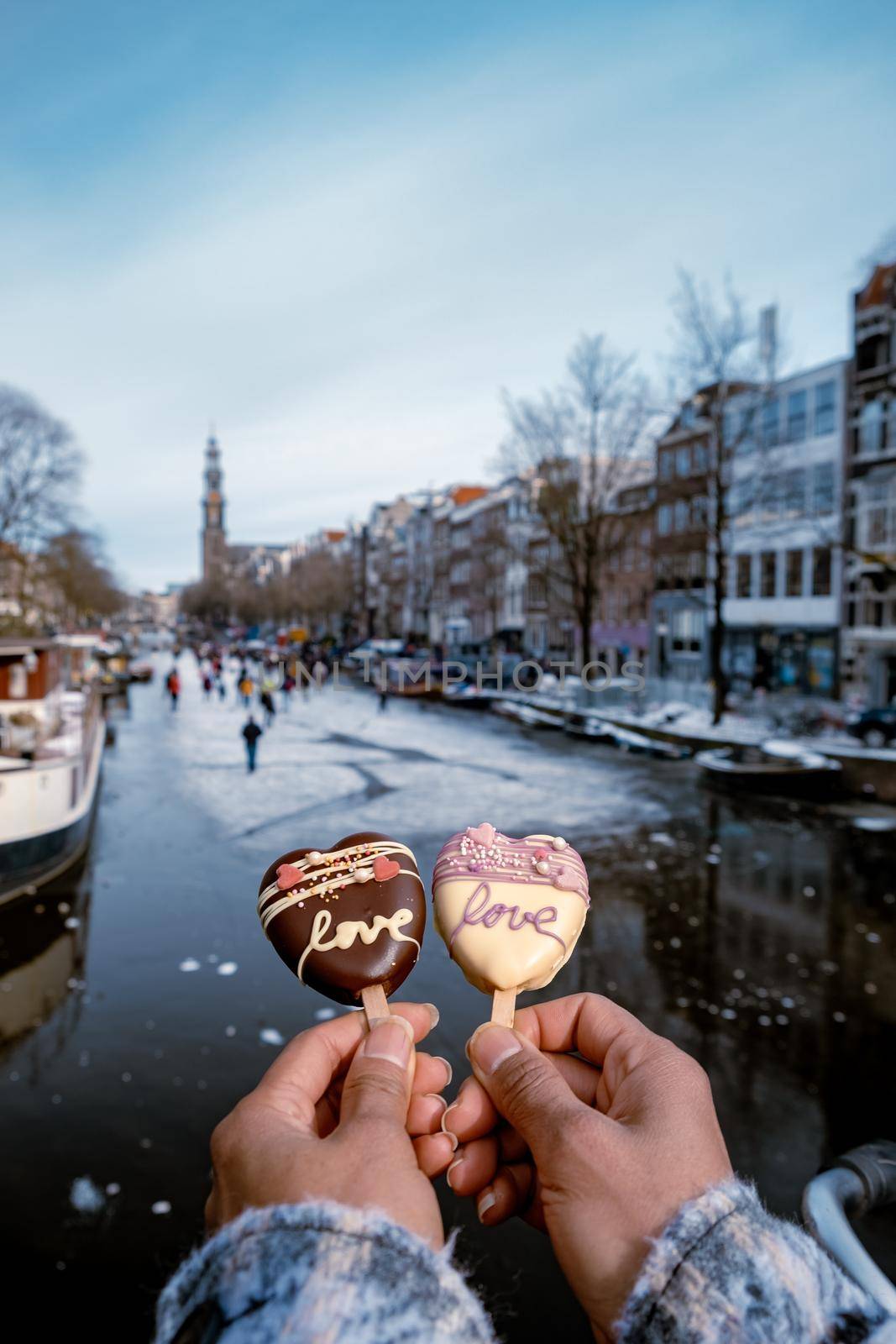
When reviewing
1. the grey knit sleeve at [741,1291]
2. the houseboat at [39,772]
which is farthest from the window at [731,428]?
the grey knit sleeve at [741,1291]

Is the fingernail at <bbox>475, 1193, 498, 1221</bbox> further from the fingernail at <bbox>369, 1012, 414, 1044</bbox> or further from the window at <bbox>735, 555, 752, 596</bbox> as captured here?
the window at <bbox>735, 555, 752, 596</bbox>

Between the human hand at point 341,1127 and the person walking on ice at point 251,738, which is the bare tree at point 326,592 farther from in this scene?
the human hand at point 341,1127

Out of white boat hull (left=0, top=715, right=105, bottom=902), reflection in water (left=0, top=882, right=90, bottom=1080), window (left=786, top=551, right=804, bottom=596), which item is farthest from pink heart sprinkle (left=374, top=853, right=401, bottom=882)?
window (left=786, top=551, right=804, bottom=596)

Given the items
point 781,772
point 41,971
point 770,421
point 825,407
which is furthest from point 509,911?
point 770,421

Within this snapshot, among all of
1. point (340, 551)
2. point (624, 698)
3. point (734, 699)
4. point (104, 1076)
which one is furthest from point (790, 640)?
point (340, 551)

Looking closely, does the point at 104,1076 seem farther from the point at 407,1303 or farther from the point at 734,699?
the point at 734,699

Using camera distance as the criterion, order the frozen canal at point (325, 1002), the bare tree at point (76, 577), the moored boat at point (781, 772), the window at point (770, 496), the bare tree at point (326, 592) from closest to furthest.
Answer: the frozen canal at point (325, 1002) < the moored boat at point (781, 772) < the window at point (770, 496) < the bare tree at point (76, 577) < the bare tree at point (326, 592)
